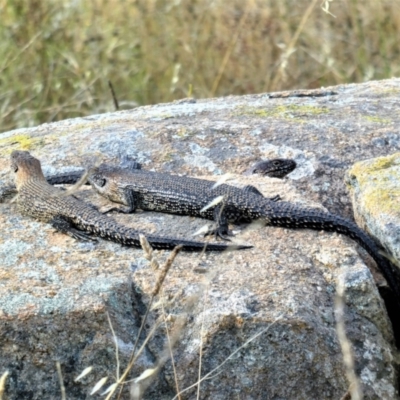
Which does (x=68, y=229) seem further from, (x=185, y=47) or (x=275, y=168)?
(x=185, y=47)

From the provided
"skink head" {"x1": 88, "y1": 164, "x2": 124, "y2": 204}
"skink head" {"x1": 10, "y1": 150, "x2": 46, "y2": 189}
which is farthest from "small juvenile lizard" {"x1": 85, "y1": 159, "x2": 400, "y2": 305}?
"skink head" {"x1": 10, "y1": 150, "x2": 46, "y2": 189}

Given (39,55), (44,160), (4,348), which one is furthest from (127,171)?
(39,55)

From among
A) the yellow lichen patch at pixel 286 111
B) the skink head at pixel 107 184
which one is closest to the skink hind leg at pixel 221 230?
the skink head at pixel 107 184

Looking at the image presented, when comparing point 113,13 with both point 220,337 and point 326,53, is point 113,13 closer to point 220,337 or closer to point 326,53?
point 326,53

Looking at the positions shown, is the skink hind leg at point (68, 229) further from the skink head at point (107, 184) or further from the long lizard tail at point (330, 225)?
the long lizard tail at point (330, 225)

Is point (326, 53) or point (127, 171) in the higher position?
point (127, 171)

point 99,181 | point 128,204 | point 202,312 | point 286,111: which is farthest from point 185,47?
point 202,312
